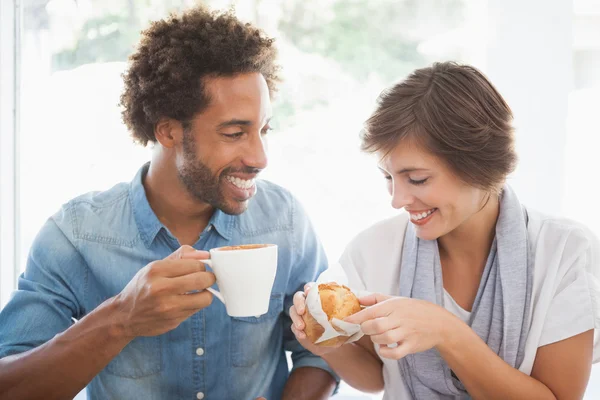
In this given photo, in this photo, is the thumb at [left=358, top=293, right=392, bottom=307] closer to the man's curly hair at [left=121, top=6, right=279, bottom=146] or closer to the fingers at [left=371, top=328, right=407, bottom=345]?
the fingers at [left=371, top=328, right=407, bottom=345]

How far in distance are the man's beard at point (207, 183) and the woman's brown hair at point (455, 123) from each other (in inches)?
16.2

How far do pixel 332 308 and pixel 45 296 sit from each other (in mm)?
795

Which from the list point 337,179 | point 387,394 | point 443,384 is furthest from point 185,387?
point 337,179

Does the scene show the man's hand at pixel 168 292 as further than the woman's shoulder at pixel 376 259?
No

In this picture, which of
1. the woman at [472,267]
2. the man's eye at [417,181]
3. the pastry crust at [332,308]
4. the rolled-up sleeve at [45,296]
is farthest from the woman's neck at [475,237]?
the rolled-up sleeve at [45,296]

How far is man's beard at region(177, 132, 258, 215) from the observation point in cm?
168

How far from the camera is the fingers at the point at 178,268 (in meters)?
1.23

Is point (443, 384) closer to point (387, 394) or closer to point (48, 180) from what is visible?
point (387, 394)

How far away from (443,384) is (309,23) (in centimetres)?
166

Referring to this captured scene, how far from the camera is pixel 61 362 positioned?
54.4 inches

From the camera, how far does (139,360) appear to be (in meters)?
1.67

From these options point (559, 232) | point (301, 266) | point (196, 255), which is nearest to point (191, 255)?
point (196, 255)

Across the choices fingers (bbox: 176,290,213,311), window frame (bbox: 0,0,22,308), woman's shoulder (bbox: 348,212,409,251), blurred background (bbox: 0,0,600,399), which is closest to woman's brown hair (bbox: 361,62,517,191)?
woman's shoulder (bbox: 348,212,409,251)

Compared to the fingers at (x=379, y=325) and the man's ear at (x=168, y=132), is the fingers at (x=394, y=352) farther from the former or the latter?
the man's ear at (x=168, y=132)
